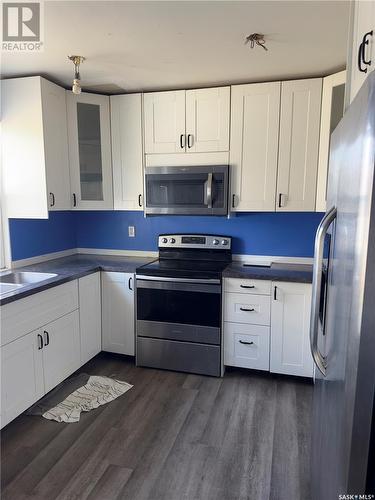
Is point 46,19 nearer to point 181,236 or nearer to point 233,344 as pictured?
point 181,236

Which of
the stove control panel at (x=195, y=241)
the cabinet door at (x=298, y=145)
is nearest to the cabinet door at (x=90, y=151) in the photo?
the stove control panel at (x=195, y=241)

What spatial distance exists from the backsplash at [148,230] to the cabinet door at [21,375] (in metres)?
0.95

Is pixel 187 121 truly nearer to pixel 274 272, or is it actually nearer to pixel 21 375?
pixel 274 272

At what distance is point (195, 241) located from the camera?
318 cm

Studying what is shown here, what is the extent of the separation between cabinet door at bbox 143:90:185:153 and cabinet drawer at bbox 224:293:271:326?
1.29m

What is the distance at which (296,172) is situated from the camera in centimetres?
266

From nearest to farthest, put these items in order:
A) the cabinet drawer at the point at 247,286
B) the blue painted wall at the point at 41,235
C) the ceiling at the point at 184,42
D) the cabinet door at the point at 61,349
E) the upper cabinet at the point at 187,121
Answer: the ceiling at the point at 184,42 < the cabinet door at the point at 61,349 < the cabinet drawer at the point at 247,286 < the upper cabinet at the point at 187,121 < the blue painted wall at the point at 41,235

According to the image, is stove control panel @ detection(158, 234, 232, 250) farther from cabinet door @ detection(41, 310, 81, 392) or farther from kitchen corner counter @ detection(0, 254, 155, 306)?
cabinet door @ detection(41, 310, 81, 392)

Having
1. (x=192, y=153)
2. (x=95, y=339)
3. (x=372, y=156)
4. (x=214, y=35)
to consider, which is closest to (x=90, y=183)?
(x=192, y=153)

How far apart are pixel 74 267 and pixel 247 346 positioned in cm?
154

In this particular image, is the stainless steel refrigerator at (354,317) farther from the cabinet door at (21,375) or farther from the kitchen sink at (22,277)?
the kitchen sink at (22,277)

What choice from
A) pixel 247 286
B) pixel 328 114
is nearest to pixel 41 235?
pixel 247 286

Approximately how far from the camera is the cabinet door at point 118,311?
9.59 ft

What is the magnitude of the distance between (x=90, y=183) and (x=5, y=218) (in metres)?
0.75
